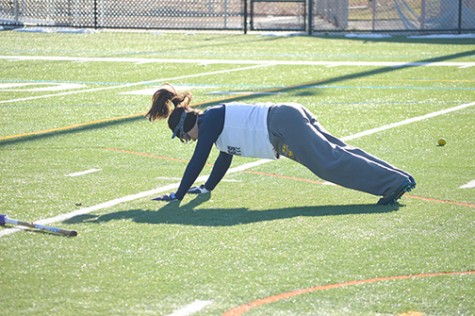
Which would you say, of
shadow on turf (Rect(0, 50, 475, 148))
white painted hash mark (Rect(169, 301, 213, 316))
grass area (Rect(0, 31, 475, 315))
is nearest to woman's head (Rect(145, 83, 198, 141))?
grass area (Rect(0, 31, 475, 315))

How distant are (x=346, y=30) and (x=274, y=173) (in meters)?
19.3

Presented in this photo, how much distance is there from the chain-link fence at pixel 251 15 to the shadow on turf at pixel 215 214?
1972 cm

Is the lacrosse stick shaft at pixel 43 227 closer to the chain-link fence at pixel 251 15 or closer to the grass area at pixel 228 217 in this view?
the grass area at pixel 228 217

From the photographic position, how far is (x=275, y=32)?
2906cm

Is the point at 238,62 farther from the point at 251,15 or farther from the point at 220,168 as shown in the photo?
the point at 220,168

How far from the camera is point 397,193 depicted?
8.13 m

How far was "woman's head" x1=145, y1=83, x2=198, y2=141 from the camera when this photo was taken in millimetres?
8312

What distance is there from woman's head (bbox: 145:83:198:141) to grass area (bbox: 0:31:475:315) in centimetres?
62

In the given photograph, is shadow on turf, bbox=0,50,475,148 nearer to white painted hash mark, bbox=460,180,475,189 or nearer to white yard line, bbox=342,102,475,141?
white yard line, bbox=342,102,475,141

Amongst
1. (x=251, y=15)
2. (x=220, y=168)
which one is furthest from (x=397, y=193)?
(x=251, y=15)

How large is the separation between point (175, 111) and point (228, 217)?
1.06 m

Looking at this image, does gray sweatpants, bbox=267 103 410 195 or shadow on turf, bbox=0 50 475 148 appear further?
shadow on turf, bbox=0 50 475 148

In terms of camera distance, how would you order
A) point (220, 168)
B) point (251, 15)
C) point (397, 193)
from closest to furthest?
point (397, 193) < point (220, 168) < point (251, 15)

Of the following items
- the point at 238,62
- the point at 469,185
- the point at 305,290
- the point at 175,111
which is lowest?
the point at 238,62
